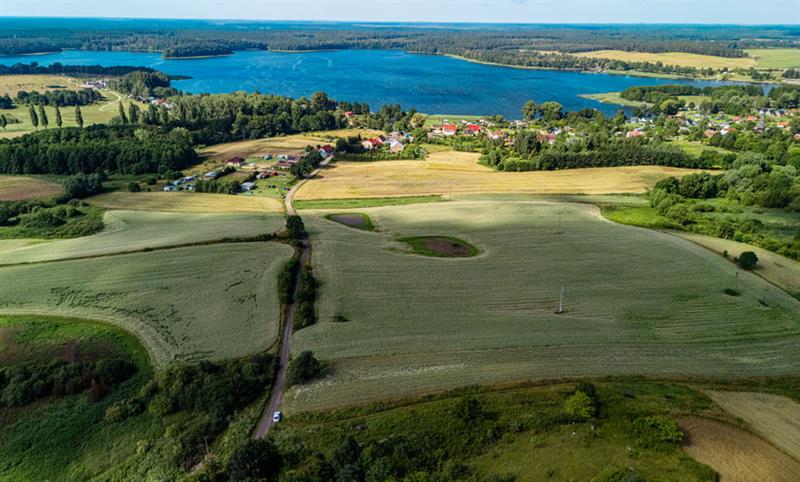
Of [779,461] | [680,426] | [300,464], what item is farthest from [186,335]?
[779,461]

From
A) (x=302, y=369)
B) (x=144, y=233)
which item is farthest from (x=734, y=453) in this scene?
(x=144, y=233)

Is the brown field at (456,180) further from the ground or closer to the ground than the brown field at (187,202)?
further from the ground

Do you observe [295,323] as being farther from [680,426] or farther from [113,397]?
[680,426]

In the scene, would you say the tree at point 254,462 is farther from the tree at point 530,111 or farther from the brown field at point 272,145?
the tree at point 530,111

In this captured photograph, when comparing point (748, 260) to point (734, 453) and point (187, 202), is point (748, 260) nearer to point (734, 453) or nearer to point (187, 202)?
point (734, 453)

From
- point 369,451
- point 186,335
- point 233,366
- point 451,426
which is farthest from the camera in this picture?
point 186,335

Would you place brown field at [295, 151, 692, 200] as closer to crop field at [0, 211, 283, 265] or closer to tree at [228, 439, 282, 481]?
crop field at [0, 211, 283, 265]

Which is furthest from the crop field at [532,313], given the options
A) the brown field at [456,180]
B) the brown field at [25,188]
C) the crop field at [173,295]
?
the brown field at [25,188]
